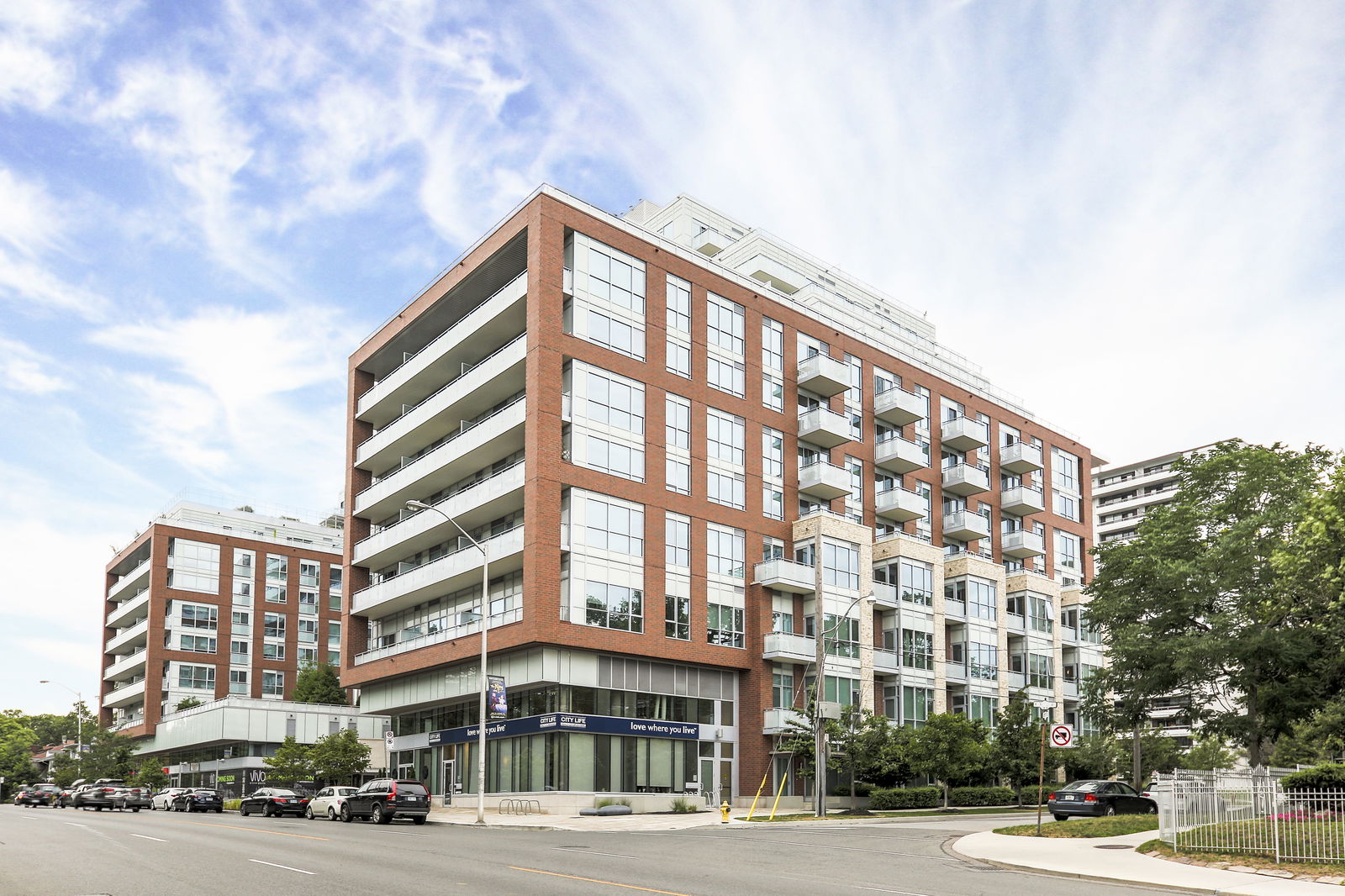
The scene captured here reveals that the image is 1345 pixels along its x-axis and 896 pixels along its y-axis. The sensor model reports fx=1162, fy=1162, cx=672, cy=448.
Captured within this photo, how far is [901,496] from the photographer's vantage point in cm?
6862

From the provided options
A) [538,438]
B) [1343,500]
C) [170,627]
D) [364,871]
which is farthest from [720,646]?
[170,627]

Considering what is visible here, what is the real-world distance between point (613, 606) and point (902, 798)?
15.5 metres

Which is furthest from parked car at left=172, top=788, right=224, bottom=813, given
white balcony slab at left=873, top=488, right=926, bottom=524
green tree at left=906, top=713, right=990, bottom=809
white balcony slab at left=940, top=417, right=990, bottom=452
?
white balcony slab at left=940, top=417, right=990, bottom=452

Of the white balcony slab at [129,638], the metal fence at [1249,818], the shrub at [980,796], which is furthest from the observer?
the white balcony slab at [129,638]

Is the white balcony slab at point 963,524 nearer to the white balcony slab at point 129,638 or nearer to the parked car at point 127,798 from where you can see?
the parked car at point 127,798

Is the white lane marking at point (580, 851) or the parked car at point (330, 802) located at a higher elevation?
the white lane marking at point (580, 851)

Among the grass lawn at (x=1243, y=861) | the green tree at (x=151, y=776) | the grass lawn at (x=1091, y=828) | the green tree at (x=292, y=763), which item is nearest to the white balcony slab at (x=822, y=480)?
the green tree at (x=292, y=763)

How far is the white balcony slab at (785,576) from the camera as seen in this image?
5897cm

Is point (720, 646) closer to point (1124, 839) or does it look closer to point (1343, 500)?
point (1124, 839)

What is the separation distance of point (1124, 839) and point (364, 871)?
62.4 ft

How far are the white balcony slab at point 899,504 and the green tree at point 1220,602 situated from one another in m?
22.1

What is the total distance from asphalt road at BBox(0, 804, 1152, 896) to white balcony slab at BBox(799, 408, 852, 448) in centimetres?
3236

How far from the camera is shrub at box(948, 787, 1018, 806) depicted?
55.7m

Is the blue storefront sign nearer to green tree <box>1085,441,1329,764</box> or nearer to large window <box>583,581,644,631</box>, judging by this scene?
large window <box>583,581,644,631</box>
